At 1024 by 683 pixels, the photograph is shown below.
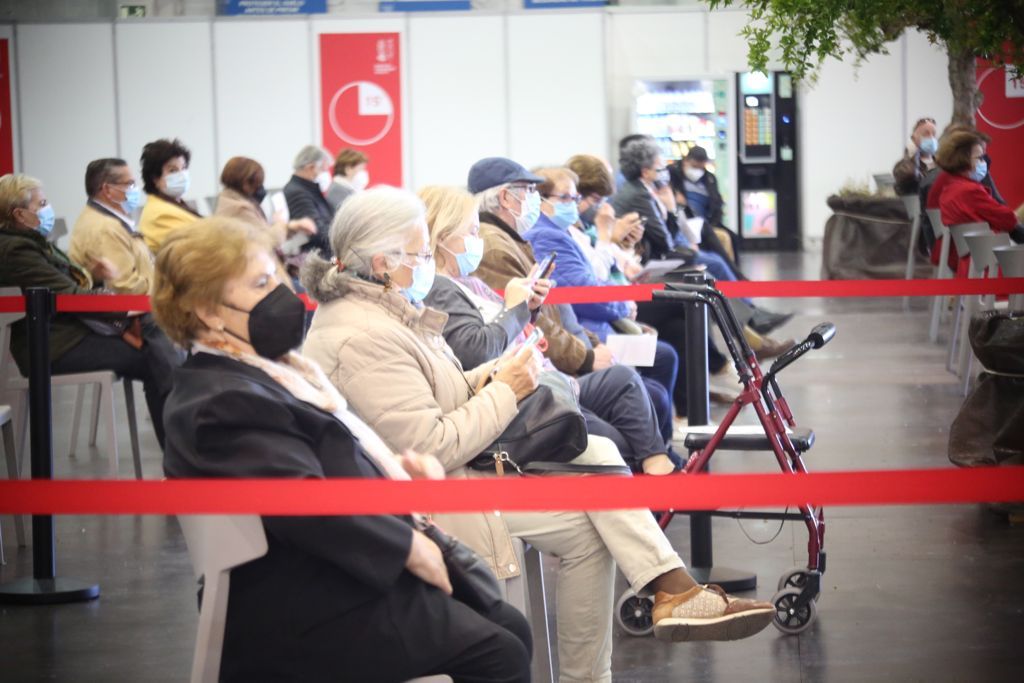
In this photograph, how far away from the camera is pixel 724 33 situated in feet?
60.9

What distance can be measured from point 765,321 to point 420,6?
9617mm

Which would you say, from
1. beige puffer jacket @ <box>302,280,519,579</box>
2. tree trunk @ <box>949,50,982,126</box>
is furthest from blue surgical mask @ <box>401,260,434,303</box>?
tree trunk @ <box>949,50,982,126</box>

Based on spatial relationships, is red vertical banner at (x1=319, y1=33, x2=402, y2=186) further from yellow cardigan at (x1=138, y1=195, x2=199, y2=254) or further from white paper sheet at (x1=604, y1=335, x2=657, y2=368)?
white paper sheet at (x1=604, y1=335, x2=657, y2=368)

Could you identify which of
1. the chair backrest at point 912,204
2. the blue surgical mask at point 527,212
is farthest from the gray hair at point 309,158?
the chair backrest at point 912,204

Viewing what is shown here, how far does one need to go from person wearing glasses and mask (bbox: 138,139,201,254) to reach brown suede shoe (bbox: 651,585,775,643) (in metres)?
4.57

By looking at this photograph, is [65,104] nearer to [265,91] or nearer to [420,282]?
[265,91]

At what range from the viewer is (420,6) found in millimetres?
17922

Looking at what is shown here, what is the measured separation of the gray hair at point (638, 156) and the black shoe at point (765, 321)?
1.28m

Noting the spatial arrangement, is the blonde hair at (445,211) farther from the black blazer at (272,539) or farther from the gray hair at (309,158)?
the gray hair at (309,158)

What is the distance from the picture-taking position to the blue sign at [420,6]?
58.6ft

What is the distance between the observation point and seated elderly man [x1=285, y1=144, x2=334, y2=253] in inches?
386

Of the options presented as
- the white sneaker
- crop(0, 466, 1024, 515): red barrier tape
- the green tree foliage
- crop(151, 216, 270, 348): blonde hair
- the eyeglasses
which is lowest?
the white sneaker

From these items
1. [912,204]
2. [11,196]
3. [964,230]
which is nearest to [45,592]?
[11,196]

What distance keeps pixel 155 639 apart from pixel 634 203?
4885mm
